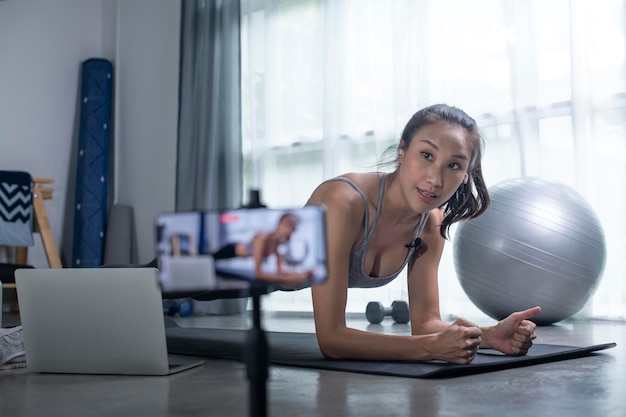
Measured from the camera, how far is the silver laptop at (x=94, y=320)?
1.45m

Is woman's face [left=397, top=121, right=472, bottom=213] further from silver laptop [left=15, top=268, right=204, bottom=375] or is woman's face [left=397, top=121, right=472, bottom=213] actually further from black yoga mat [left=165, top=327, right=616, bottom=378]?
silver laptop [left=15, top=268, right=204, bottom=375]

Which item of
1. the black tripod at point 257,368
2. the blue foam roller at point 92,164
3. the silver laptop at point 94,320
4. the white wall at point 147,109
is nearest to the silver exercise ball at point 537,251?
the silver laptop at point 94,320

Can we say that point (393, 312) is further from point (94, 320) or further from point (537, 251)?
point (94, 320)

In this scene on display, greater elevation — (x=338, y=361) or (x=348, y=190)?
(x=348, y=190)

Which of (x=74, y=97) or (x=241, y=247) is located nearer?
(x=241, y=247)

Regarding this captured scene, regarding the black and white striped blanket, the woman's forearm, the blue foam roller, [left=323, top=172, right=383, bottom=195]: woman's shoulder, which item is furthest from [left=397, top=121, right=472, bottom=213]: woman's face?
the blue foam roller

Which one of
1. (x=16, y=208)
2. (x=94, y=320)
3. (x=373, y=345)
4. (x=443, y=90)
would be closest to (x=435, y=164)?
(x=373, y=345)

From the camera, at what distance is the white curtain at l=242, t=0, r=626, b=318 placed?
2988mm

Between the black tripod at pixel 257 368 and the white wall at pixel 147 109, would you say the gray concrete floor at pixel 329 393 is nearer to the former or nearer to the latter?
the black tripod at pixel 257 368

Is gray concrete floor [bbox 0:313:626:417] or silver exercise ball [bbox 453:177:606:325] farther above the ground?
silver exercise ball [bbox 453:177:606:325]

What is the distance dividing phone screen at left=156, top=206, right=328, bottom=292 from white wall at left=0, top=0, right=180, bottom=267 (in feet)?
12.8

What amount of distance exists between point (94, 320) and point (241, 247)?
955 mm

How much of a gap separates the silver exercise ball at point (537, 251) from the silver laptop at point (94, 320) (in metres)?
1.47

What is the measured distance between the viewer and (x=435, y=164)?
1554 mm
